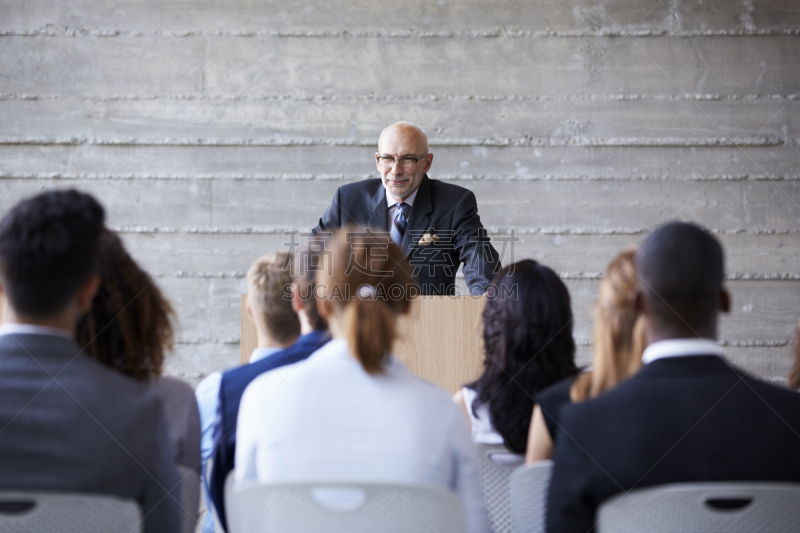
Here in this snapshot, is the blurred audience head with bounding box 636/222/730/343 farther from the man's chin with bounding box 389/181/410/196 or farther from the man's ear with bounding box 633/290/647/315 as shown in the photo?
the man's chin with bounding box 389/181/410/196

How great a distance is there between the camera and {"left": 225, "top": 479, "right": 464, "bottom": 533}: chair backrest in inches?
35.1

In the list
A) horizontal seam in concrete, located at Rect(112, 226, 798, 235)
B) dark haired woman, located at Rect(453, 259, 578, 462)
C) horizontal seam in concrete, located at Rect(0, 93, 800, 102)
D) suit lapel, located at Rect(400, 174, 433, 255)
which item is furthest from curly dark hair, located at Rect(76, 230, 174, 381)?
horizontal seam in concrete, located at Rect(0, 93, 800, 102)

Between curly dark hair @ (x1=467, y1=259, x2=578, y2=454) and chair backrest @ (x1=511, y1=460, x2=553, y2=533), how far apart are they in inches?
8.8

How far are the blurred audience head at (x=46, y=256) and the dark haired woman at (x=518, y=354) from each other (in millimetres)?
738

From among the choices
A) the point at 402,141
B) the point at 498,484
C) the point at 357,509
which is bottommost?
the point at 498,484

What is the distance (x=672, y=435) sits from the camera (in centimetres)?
92

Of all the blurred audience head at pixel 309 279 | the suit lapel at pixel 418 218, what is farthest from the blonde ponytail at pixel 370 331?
the suit lapel at pixel 418 218

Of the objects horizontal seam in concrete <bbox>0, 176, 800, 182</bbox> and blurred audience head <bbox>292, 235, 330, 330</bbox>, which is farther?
horizontal seam in concrete <bbox>0, 176, 800, 182</bbox>

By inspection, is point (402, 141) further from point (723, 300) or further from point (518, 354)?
point (723, 300)

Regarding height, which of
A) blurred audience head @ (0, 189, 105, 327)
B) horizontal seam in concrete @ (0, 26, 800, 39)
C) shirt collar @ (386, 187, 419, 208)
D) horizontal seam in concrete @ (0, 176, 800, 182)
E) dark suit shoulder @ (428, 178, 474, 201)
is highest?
horizontal seam in concrete @ (0, 26, 800, 39)

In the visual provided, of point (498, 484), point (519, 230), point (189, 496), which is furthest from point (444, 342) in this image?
point (519, 230)

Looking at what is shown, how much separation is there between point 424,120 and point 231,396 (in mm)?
2524

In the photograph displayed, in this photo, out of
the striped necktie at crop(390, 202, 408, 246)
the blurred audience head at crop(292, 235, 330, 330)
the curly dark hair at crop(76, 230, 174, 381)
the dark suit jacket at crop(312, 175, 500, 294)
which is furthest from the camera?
the striped necktie at crop(390, 202, 408, 246)

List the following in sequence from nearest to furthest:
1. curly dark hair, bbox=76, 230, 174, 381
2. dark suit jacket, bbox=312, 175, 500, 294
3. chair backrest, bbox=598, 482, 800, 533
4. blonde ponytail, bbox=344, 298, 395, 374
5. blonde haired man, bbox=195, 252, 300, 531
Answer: chair backrest, bbox=598, 482, 800, 533 < blonde ponytail, bbox=344, 298, 395, 374 < curly dark hair, bbox=76, 230, 174, 381 < blonde haired man, bbox=195, 252, 300, 531 < dark suit jacket, bbox=312, 175, 500, 294
